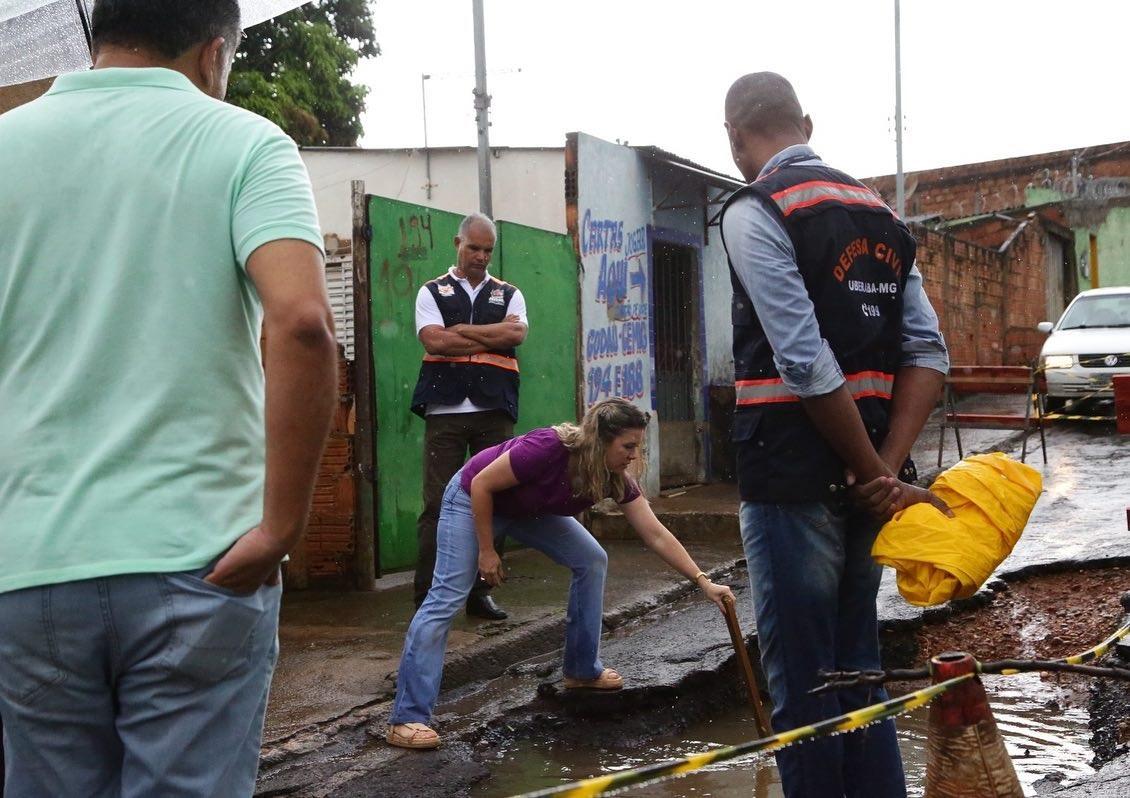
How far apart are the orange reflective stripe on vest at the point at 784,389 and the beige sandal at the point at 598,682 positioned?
2.33 meters

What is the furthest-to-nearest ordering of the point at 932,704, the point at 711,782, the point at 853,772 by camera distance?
1. the point at 711,782
2. the point at 853,772
3. the point at 932,704

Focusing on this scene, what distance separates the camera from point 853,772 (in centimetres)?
282

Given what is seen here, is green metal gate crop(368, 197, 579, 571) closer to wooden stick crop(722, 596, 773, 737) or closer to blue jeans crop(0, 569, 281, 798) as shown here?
wooden stick crop(722, 596, 773, 737)

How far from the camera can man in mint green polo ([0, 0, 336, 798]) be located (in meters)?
1.58

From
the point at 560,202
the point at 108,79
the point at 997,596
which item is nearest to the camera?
the point at 108,79

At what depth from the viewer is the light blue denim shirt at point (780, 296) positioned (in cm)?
258

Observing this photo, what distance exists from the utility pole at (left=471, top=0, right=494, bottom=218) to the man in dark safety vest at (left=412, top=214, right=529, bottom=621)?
523 cm

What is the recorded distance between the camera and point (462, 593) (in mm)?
4473

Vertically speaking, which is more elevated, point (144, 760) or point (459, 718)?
point (144, 760)

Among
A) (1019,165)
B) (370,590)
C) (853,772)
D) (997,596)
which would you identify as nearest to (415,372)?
(370,590)

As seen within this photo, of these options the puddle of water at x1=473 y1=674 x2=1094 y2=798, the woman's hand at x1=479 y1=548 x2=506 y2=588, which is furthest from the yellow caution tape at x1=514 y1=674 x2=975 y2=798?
the woman's hand at x1=479 y1=548 x2=506 y2=588

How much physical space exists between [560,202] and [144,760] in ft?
38.1

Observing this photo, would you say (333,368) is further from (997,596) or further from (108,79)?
(997,596)

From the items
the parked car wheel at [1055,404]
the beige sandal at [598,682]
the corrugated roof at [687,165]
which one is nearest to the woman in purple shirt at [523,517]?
A: the beige sandal at [598,682]
